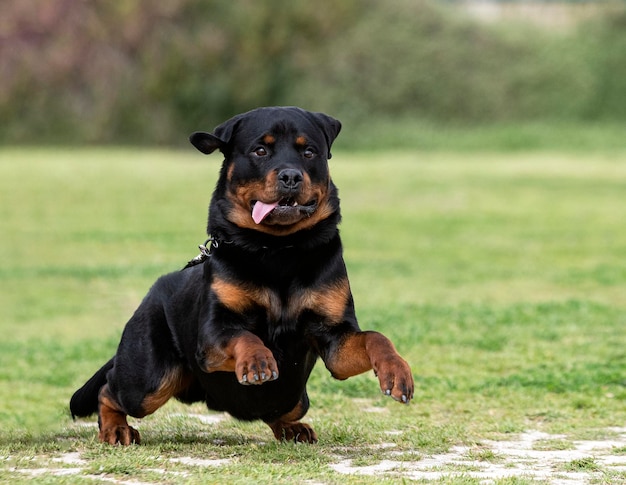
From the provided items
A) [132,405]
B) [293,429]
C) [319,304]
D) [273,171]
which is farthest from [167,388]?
[273,171]

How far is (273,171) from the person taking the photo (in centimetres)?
492

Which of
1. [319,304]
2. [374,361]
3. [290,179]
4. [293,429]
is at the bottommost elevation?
[293,429]

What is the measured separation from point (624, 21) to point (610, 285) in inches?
1174

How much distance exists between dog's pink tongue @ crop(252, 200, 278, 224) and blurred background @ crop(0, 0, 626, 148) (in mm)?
31030

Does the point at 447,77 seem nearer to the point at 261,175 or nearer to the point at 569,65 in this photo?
the point at 569,65

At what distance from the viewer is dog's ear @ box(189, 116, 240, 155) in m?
5.15

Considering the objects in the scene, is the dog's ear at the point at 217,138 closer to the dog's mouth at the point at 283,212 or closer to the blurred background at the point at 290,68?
the dog's mouth at the point at 283,212

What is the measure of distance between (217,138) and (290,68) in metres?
33.1

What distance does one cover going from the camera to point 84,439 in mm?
5590

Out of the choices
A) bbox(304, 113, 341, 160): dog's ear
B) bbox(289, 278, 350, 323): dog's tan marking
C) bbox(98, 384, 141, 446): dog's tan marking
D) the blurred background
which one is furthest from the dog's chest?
the blurred background

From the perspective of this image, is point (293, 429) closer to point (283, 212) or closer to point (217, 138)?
point (283, 212)

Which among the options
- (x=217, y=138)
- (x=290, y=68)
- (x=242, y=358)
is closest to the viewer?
(x=242, y=358)

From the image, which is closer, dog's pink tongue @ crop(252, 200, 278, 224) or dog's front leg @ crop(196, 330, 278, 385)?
dog's front leg @ crop(196, 330, 278, 385)

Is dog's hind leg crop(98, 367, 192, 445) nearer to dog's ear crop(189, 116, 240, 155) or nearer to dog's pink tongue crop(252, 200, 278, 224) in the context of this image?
dog's pink tongue crop(252, 200, 278, 224)
